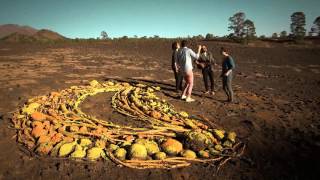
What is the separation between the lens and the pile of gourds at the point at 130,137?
172 inches

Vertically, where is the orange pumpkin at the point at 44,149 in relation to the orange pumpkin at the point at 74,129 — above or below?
below

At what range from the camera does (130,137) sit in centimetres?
499

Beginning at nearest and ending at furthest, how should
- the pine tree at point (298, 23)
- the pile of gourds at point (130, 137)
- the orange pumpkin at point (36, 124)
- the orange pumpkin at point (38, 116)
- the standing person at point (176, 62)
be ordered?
the pile of gourds at point (130, 137) → the orange pumpkin at point (36, 124) → the orange pumpkin at point (38, 116) → the standing person at point (176, 62) → the pine tree at point (298, 23)

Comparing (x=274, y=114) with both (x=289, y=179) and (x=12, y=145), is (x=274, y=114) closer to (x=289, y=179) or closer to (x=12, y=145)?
(x=289, y=179)

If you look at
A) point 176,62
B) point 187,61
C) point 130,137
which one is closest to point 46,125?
point 130,137

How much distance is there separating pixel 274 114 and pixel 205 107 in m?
1.86

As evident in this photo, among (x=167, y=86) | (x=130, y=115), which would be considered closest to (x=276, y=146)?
(x=130, y=115)

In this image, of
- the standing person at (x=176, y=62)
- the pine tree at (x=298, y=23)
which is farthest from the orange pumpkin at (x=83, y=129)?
the pine tree at (x=298, y=23)

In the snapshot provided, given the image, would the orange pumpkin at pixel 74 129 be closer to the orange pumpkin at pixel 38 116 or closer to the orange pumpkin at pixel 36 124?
the orange pumpkin at pixel 36 124

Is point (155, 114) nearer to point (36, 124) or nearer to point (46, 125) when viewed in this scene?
point (46, 125)

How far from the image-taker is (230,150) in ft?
15.2

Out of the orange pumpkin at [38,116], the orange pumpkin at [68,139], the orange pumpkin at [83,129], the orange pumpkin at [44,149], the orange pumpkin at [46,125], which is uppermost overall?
the orange pumpkin at [38,116]

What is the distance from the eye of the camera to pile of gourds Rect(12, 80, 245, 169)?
4.36m

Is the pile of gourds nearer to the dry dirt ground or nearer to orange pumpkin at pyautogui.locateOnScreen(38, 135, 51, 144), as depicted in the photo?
orange pumpkin at pyautogui.locateOnScreen(38, 135, 51, 144)
